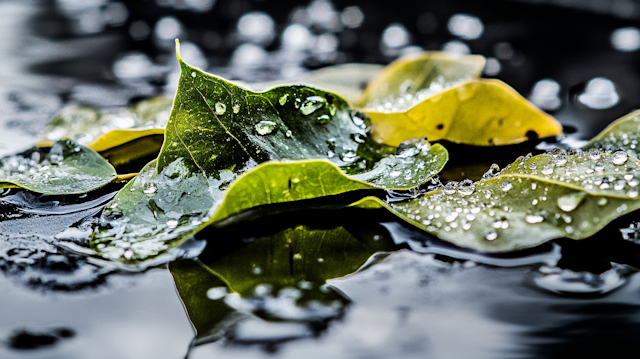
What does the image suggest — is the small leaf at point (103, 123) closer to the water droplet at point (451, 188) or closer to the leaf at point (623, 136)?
the water droplet at point (451, 188)

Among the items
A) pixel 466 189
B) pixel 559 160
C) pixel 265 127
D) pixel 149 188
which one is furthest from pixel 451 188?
pixel 149 188

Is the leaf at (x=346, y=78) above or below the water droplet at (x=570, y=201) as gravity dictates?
above

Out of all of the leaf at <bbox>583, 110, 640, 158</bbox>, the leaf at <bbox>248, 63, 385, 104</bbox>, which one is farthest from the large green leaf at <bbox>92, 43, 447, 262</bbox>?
the leaf at <bbox>248, 63, 385, 104</bbox>

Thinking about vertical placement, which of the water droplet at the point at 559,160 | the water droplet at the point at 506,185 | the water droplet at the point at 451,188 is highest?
the water droplet at the point at 559,160

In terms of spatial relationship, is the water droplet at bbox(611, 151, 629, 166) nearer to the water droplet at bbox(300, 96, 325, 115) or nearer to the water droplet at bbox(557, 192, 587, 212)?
the water droplet at bbox(557, 192, 587, 212)

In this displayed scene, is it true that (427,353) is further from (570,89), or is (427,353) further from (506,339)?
(570,89)

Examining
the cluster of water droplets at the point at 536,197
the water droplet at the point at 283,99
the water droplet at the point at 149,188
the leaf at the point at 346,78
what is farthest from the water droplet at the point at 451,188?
the leaf at the point at 346,78

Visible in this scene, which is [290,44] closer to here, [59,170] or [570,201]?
[59,170]
